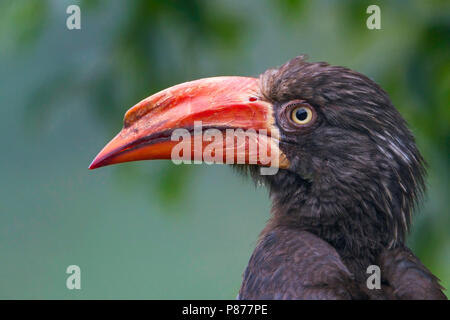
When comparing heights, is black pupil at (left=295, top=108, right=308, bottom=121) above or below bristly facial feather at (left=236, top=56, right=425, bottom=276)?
above

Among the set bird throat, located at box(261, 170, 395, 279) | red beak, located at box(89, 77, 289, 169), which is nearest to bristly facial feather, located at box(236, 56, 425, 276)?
bird throat, located at box(261, 170, 395, 279)

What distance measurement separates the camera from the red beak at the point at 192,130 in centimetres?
325

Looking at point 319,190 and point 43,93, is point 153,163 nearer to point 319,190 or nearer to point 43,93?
point 43,93

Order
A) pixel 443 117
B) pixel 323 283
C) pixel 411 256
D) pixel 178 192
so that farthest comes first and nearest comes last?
1. pixel 178 192
2. pixel 443 117
3. pixel 411 256
4. pixel 323 283

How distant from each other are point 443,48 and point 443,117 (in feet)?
1.30

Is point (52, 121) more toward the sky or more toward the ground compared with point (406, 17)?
more toward the ground

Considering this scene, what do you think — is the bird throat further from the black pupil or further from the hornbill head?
the black pupil

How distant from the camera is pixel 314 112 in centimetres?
331

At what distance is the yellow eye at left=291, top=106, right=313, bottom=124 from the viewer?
Result: 3.32m

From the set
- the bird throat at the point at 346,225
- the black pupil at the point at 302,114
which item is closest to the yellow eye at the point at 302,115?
the black pupil at the point at 302,114

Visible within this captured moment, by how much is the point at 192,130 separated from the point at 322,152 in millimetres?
547

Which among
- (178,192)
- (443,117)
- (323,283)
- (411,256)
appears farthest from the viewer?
(178,192)
